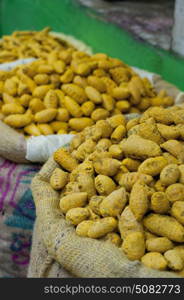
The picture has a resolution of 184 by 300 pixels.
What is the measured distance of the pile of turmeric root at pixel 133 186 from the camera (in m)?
1.33

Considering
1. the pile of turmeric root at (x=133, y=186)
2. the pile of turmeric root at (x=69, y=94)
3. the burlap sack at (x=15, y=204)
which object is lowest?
the burlap sack at (x=15, y=204)

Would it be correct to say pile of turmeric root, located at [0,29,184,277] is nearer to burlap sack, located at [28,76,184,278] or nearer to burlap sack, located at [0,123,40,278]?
burlap sack, located at [28,76,184,278]

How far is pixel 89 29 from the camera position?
385cm

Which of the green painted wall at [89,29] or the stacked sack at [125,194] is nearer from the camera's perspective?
the stacked sack at [125,194]

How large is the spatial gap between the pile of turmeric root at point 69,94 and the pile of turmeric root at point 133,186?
451mm

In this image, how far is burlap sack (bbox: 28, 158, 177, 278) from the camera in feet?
4.14

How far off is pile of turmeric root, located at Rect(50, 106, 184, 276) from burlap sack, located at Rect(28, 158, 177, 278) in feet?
0.11

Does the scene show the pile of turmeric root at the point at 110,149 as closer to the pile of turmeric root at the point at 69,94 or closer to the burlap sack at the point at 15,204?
the pile of turmeric root at the point at 69,94

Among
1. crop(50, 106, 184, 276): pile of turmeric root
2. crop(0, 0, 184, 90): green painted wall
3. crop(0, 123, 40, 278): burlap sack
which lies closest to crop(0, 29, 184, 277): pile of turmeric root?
crop(50, 106, 184, 276): pile of turmeric root

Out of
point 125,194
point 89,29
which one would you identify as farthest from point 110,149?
point 89,29

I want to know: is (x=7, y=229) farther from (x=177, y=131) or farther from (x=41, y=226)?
(x=177, y=131)

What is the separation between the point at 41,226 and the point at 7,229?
0.63 metres

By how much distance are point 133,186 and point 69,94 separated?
3.24 ft

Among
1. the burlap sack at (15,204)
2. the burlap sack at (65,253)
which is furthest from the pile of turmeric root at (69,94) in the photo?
the burlap sack at (65,253)
